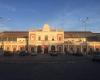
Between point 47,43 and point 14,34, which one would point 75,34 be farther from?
point 14,34

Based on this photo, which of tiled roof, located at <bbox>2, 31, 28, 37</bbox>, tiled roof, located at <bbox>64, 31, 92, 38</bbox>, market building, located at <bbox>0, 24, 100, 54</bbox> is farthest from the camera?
tiled roof, located at <bbox>2, 31, 28, 37</bbox>

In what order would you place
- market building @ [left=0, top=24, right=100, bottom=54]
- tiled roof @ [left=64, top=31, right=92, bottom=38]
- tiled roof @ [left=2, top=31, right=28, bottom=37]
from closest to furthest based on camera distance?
market building @ [left=0, top=24, right=100, bottom=54]
tiled roof @ [left=64, top=31, right=92, bottom=38]
tiled roof @ [left=2, top=31, right=28, bottom=37]

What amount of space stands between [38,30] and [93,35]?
103 feet

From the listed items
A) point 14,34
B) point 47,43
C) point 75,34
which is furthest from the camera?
point 75,34

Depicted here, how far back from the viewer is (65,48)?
371 feet

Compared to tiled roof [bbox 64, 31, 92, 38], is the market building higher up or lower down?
lower down

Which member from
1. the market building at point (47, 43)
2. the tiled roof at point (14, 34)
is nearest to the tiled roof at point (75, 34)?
the market building at point (47, 43)

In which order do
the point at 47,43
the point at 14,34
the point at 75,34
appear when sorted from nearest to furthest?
the point at 47,43, the point at 14,34, the point at 75,34

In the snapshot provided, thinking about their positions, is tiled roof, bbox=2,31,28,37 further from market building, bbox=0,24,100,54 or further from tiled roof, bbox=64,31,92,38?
tiled roof, bbox=64,31,92,38

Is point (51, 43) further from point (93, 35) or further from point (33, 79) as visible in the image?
point (33, 79)

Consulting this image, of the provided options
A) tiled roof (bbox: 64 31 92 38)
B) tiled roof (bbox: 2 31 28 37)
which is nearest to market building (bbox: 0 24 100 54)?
tiled roof (bbox: 64 31 92 38)

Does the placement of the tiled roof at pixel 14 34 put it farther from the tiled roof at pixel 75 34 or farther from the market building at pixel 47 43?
the tiled roof at pixel 75 34

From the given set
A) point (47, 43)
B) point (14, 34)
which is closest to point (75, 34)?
point (47, 43)

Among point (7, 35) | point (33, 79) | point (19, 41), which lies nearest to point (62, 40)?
point (19, 41)
